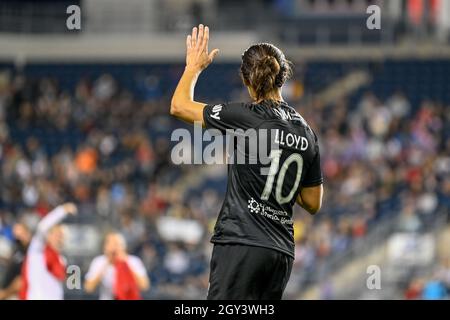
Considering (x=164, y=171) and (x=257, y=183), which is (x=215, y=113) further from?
(x=164, y=171)

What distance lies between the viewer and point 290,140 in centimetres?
587

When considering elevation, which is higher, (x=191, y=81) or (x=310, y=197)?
(x=191, y=81)

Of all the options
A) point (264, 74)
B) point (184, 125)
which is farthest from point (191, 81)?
point (184, 125)

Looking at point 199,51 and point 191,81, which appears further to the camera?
point 199,51

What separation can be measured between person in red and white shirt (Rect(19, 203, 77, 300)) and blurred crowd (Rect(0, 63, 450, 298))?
21.6 feet

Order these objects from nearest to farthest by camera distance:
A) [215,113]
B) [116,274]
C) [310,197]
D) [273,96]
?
1. [215,113]
2. [273,96]
3. [310,197]
4. [116,274]

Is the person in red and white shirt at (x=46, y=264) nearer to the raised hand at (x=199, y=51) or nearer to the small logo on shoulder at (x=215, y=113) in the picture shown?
the raised hand at (x=199, y=51)

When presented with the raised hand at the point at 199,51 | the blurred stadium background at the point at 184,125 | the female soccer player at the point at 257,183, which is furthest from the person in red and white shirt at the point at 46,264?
the female soccer player at the point at 257,183

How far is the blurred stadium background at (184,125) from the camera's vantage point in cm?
1812

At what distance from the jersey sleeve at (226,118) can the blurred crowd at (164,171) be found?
11.0 m

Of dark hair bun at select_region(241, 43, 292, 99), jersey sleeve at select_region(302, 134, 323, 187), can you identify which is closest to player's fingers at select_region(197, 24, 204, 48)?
dark hair bun at select_region(241, 43, 292, 99)

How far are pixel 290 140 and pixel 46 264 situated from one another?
15.4 feet

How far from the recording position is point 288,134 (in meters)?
5.87
